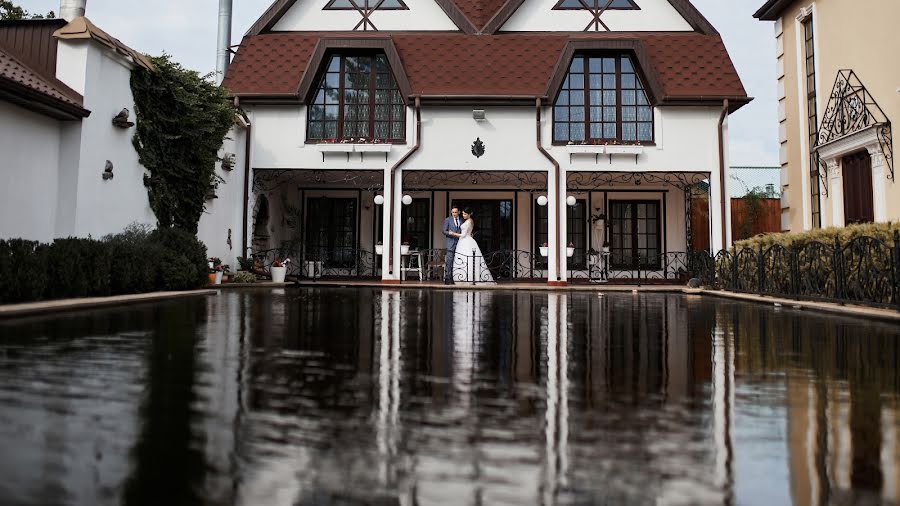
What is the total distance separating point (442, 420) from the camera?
2422mm

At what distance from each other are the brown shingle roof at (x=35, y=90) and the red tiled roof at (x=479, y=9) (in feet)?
38.7

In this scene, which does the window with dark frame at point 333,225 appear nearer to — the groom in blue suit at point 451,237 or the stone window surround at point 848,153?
the groom in blue suit at point 451,237

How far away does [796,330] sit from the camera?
5.82 m

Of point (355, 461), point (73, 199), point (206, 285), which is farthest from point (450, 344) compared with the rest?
point (206, 285)

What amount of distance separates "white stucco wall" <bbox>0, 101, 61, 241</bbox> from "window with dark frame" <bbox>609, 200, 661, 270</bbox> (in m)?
Answer: 15.0

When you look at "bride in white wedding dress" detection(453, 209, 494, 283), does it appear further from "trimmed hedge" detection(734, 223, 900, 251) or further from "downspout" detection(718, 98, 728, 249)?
"trimmed hedge" detection(734, 223, 900, 251)

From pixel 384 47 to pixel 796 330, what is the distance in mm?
13597

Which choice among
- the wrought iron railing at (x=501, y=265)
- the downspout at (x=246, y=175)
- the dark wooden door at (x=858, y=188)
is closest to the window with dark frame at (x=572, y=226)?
the wrought iron railing at (x=501, y=265)

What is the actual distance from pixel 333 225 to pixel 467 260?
232 inches

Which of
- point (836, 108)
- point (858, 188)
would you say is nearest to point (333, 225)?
point (836, 108)

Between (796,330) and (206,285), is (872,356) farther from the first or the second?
(206,285)

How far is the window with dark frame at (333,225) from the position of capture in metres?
20.0

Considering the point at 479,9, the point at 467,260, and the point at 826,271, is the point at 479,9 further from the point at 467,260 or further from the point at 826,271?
the point at 826,271

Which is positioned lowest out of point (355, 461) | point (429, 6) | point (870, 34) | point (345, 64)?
point (355, 461)
